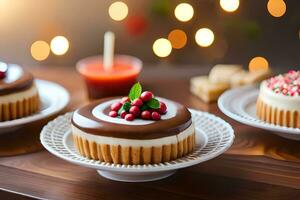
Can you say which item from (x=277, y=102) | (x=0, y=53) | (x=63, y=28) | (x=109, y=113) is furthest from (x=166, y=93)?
(x=0, y=53)

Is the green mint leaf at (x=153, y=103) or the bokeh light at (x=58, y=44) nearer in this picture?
the green mint leaf at (x=153, y=103)

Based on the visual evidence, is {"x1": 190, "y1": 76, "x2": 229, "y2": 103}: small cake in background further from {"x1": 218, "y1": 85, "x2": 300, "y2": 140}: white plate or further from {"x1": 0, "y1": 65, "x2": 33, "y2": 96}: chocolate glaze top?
{"x1": 0, "y1": 65, "x2": 33, "y2": 96}: chocolate glaze top

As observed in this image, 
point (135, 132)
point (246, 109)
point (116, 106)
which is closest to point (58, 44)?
point (246, 109)

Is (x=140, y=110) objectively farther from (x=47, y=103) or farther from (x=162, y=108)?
(x=47, y=103)

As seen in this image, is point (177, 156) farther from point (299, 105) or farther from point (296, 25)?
point (296, 25)

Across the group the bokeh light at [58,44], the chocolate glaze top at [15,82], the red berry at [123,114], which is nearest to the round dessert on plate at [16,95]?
the chocolate glaze top at [15,82]

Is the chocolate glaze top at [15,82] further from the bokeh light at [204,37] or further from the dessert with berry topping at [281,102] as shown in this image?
the bokeh light at [204,37]
